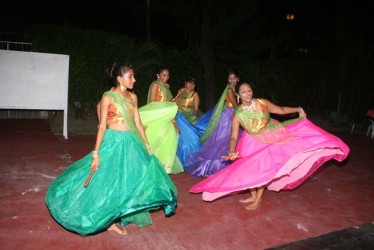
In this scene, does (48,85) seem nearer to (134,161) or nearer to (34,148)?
(34,148)

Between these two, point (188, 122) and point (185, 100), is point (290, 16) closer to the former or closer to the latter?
point (185, 100)

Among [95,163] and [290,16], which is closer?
[95,163]

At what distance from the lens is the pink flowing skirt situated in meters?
3.98

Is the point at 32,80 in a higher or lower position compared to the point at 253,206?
higher

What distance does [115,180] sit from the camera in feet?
11.0

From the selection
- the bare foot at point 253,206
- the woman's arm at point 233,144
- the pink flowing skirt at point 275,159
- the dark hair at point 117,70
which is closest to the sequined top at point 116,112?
the dark hair at point 117,70

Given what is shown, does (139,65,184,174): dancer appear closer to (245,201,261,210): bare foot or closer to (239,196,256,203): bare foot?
(239,196,256,203): bare foot

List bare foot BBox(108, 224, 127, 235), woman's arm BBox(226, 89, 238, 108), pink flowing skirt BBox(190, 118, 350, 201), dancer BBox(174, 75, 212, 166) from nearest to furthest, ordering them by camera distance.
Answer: bare foot BBox(108, 224, 127, 235) → pink flowing skirt BBox(190, 118, 350, 201) → woman's arm BBox(226, 89, 238, 108) → dancer BBox(174, 75, 212, 166)

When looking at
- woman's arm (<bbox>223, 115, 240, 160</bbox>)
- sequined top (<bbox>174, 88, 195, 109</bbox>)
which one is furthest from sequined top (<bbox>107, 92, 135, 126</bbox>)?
sequined top (<bbox>174, 88, 195, 109</bbox>)

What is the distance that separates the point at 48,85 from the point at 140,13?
5271mm

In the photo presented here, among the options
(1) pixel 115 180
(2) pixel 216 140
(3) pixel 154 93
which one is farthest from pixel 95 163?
(2) pixel 216 140

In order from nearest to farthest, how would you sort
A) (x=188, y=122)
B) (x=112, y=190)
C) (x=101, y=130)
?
(x=112, y=190), (x=101, y=130), (x=188, y=122)

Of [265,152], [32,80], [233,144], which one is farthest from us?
[32,80]

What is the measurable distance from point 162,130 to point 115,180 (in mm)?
2174
